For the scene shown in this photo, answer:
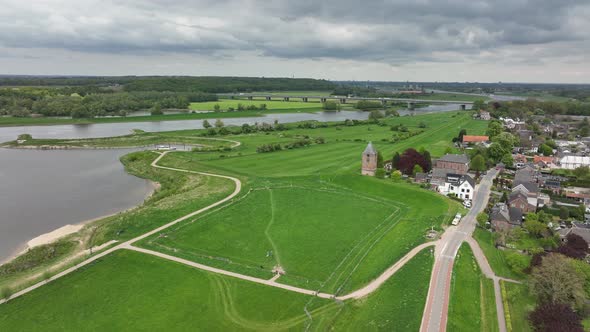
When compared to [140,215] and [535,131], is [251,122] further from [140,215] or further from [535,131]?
[140,215]

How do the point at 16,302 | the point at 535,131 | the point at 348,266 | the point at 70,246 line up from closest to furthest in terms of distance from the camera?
1. the point at 16,302
2. the point at 348,266
3. the point at 70,246
4. the point at 535,131

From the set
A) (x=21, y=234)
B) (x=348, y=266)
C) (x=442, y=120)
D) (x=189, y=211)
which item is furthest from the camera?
(x=442, y=120)

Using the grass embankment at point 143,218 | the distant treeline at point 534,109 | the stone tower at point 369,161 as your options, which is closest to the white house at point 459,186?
the stone tower at point 369,161

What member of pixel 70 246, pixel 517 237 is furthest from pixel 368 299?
pixel 70 246

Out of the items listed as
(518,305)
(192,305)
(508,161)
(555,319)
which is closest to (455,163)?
(508,161)

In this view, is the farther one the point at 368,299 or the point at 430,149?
the point at 430,149

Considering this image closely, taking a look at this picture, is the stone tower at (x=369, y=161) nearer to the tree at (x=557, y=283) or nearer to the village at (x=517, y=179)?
the village at (x=517, y=179)

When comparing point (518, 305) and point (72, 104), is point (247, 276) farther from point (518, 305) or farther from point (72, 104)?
point (72, 104)
